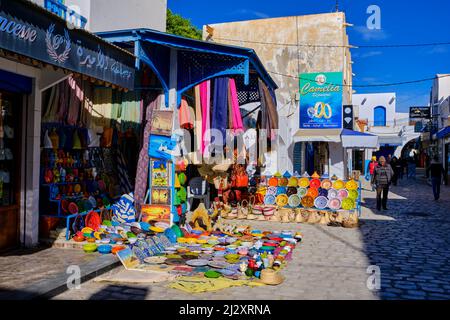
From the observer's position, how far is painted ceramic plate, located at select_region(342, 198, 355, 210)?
1013 centimetres

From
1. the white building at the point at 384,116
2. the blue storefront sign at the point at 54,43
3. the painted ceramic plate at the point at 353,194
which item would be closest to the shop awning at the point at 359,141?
the painted ceramic plate at the point at 353,194

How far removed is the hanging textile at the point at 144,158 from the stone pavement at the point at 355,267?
127 inches

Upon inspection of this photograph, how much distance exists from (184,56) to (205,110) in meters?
1.33

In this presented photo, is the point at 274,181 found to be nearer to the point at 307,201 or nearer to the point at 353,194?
the point at 307,201

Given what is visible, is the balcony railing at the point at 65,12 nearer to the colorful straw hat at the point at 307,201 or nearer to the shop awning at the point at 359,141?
the colorful straw hat at the point at 307,201

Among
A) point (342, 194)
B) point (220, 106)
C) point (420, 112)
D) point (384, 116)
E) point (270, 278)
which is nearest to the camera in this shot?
point (270, 278)

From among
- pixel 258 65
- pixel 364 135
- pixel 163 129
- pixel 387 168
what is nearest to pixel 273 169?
pixel 364 135

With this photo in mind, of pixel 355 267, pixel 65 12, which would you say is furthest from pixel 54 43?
pixel 355 267

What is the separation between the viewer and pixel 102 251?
6492mm

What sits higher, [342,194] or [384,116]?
[384,116]

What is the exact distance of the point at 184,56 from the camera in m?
8.53

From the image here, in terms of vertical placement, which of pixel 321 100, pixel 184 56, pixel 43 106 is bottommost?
pixel 43 106
